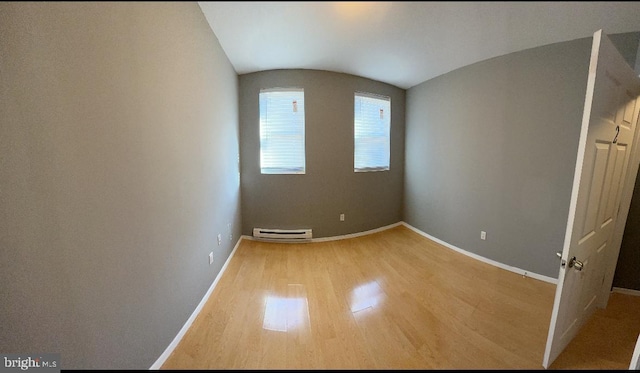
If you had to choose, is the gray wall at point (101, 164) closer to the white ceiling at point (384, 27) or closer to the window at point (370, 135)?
the white ceiling at point (384, 27)

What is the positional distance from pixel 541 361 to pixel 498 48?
130 cm

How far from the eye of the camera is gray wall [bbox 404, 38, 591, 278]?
93cm

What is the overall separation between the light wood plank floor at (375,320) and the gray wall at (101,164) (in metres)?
0.31

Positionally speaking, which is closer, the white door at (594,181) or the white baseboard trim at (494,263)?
A: the white door at (594,181)

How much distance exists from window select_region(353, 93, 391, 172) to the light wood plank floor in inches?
23.7

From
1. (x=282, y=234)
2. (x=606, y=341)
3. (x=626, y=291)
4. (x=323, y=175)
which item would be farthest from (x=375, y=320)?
(x=626, y=291)

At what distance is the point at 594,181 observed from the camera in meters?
0.89

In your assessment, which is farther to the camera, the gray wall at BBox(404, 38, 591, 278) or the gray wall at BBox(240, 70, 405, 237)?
the gray wall at BBox(404, 38, 591, 278)

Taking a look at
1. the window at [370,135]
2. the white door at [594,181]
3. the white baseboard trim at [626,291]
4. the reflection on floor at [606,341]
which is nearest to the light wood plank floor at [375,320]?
the reflection on floor at [606,341]

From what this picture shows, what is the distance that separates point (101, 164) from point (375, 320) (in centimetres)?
105

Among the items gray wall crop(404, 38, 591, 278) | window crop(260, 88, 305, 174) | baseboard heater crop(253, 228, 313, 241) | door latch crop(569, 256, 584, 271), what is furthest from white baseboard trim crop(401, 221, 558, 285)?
window crop(260, 88, 305, 174)

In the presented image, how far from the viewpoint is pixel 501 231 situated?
3.77 feet

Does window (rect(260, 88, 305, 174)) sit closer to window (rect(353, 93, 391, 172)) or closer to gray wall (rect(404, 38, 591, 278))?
window (rect(353, 93, 391, 172))

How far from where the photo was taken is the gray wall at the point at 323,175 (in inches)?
29.8
